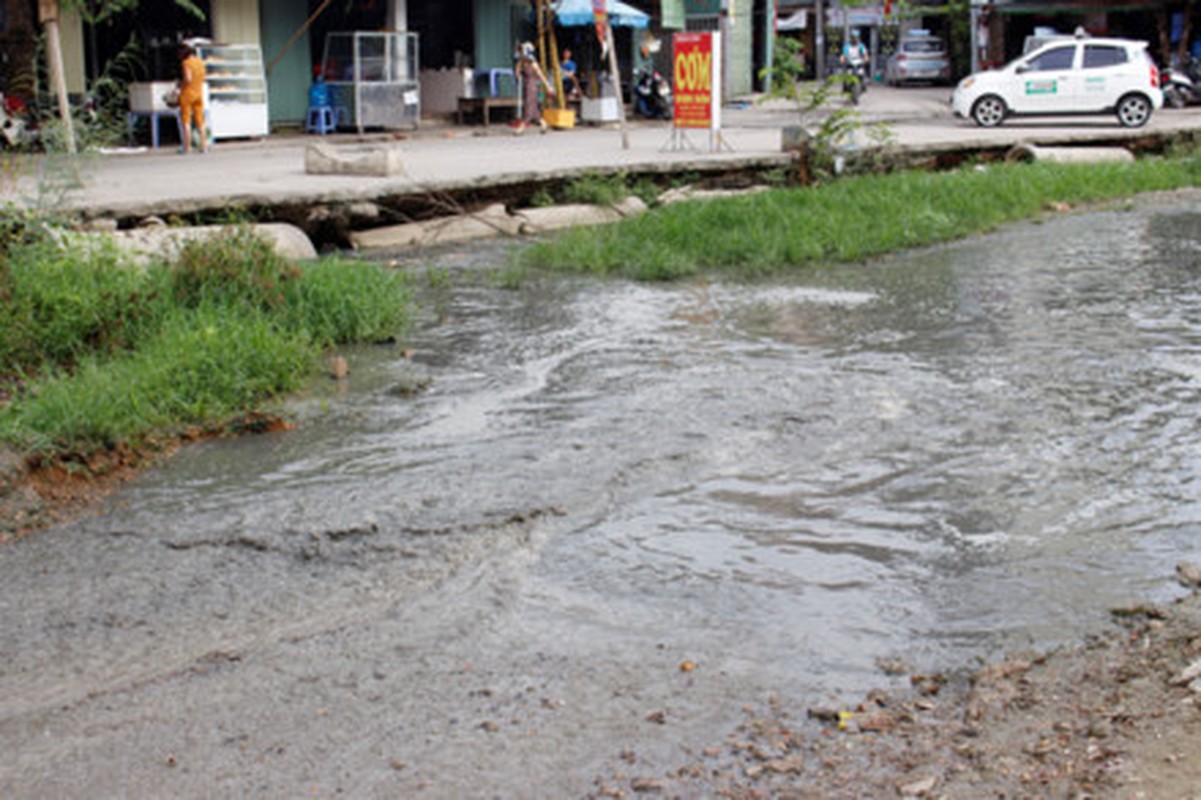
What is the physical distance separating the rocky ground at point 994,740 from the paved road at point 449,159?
6.94 meters

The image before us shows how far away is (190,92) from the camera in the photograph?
19.5 m

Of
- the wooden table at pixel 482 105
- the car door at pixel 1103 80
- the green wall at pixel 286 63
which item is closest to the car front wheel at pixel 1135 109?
the car door at pixel 1103 80

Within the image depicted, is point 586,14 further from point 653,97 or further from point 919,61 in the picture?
point 919,61

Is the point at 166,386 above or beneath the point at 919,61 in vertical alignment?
beneath

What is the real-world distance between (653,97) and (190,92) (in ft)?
41.5

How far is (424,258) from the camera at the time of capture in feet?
42.4

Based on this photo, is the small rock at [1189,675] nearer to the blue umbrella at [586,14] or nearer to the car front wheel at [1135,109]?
the car front wheel at [1135,109]

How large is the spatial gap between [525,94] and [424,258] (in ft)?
47.4

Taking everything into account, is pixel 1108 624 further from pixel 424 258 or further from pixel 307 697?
pixel 424 258

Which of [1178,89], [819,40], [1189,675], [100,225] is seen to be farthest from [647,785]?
[819,40]

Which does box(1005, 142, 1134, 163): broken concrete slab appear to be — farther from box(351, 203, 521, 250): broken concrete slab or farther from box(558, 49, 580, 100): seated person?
box(558, 49, 580, 100): seated person

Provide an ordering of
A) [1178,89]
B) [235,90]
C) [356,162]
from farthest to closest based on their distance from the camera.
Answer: [1178,89] → [235,90] → [356,162]

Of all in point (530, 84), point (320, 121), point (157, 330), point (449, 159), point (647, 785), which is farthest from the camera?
point (530, 84)

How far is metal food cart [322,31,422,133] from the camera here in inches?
947
